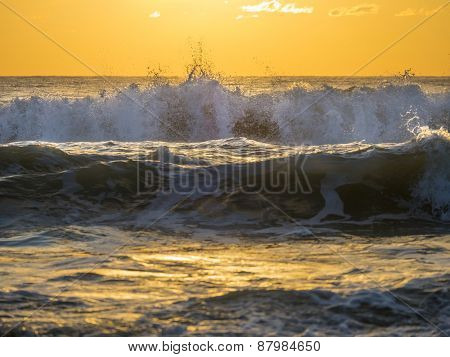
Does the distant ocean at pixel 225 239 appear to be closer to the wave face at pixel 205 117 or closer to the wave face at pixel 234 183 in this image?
the wave face at pixel 234 183

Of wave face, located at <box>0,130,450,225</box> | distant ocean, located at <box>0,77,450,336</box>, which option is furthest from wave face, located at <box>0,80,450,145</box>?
wave face, located at <box>0,130,450,225</box>

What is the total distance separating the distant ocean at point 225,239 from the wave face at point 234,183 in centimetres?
3

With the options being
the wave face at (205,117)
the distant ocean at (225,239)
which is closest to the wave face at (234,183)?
the distant ocean at (225,239)

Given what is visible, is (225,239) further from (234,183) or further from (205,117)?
(205,117)

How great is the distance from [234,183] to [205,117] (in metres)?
11.7

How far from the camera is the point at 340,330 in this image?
3820 millimetres

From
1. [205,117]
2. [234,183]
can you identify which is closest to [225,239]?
[234,183]

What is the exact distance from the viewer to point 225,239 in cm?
659

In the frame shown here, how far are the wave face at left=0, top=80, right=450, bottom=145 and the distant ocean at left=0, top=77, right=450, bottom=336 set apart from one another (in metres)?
7.32

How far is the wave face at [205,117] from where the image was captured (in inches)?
796

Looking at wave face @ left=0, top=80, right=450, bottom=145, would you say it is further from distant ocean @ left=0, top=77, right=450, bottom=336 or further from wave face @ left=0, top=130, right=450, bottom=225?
wave face @ left=0, top=130, right=450, bottom=225
